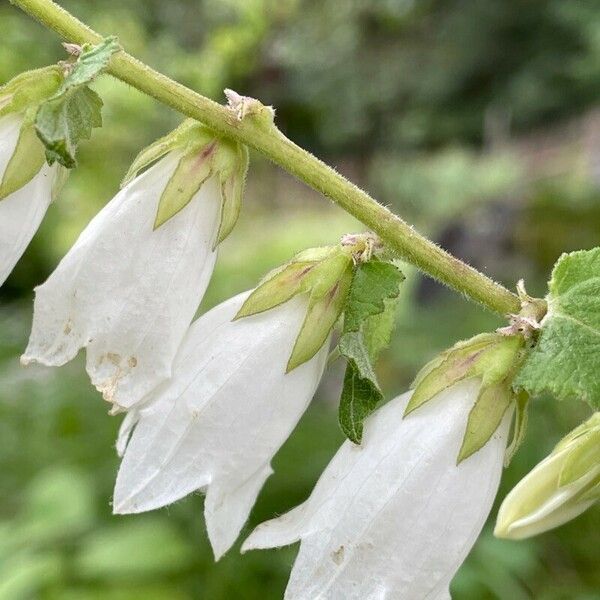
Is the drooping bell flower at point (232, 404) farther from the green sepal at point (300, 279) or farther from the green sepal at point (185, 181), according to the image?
the green sepal at point (185, 181)

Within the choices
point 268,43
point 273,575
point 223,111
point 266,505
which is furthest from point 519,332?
point 268,43

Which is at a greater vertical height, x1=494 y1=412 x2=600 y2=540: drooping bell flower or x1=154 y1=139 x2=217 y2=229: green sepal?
x1=154 y1=139 x2=217 y2=229: green sepal

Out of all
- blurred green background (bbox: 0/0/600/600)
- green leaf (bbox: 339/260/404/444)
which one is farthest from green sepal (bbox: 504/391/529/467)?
blurred green background (bbox: 0/0/600/600)

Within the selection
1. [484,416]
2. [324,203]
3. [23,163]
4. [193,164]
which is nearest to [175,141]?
[193,164]

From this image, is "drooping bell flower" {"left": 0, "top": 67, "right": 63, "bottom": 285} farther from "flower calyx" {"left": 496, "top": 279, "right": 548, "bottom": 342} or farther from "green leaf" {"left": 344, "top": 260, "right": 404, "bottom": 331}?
"flower calyx" {"left": 496, "top": 279, "right": 548, "bottom": 342}

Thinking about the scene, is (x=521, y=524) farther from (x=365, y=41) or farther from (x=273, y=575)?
(x=365, y=41)

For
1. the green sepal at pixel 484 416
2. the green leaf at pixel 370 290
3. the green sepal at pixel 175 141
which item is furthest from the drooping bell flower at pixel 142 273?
the green sepal at pixel 484 416

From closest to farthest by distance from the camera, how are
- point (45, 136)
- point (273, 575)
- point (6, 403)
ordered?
point (45, 136) → point (273, 575) → point (6, 403)
